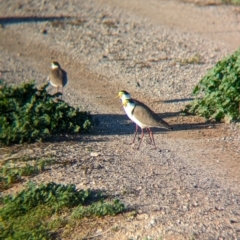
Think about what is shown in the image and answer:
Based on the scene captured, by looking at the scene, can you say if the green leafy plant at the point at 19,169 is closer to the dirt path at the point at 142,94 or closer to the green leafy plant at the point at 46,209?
the dirt path at the point at 142,94

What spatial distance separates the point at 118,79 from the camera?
15.9 metres

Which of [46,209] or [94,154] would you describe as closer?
[46,209]

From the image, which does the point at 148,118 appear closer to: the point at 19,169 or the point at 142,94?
Answer: the point at 19,169

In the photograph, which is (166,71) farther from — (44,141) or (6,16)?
(6,16)

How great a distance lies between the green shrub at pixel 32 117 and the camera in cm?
1131

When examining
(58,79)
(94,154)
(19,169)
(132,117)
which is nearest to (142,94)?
(58,79)

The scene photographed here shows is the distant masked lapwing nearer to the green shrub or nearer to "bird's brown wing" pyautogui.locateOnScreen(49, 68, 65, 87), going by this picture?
"bird's brown wing" pyautogui.locateOnScreen(49, 68, 65, 87)

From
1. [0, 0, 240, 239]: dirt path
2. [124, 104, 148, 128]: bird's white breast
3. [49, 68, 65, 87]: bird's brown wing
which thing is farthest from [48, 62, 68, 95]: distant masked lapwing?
[124, 104, 148, 128]: bird's white breast

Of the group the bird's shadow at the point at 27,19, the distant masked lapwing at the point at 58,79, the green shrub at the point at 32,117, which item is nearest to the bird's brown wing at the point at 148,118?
the green shrub at the point at 32,117

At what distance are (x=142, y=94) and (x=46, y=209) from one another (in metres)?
6.06

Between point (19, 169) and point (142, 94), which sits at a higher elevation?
point (142, 94)

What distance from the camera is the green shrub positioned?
11.3 m

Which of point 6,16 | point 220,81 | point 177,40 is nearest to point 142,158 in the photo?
point 220,81

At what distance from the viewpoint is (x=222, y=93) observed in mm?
12398
